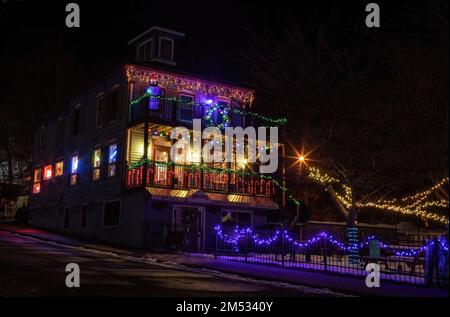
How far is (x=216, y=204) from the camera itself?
2681 centimetres

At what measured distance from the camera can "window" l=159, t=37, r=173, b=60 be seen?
29.6 m

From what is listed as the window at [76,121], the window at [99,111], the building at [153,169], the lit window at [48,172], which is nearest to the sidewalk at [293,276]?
the building at [153,169]

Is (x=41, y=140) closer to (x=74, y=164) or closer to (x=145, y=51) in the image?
(x=74, y=164)

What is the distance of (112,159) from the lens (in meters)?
28.5

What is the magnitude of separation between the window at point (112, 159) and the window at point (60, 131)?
25.8 feet

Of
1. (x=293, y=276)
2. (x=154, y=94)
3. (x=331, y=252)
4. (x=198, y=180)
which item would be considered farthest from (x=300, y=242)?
(x=154, y=94)

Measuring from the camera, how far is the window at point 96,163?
29938 mm

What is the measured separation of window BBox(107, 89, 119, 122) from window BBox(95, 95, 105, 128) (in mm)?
991

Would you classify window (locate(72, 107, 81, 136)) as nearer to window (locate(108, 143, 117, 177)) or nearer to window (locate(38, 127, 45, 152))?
window (locate(108, 143, 117, 177))

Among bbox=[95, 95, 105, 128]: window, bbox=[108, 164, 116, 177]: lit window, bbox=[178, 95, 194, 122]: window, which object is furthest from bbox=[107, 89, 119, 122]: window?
bbox=[178, 95, 194, 122]: window

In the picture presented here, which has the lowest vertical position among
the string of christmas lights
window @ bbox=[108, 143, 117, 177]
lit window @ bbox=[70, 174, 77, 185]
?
lit window @ bbox=[70, 174, 77, 185]

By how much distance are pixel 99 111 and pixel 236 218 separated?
32.6 feet

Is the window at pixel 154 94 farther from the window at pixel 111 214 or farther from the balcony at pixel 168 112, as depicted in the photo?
the window at pixel 111 214
